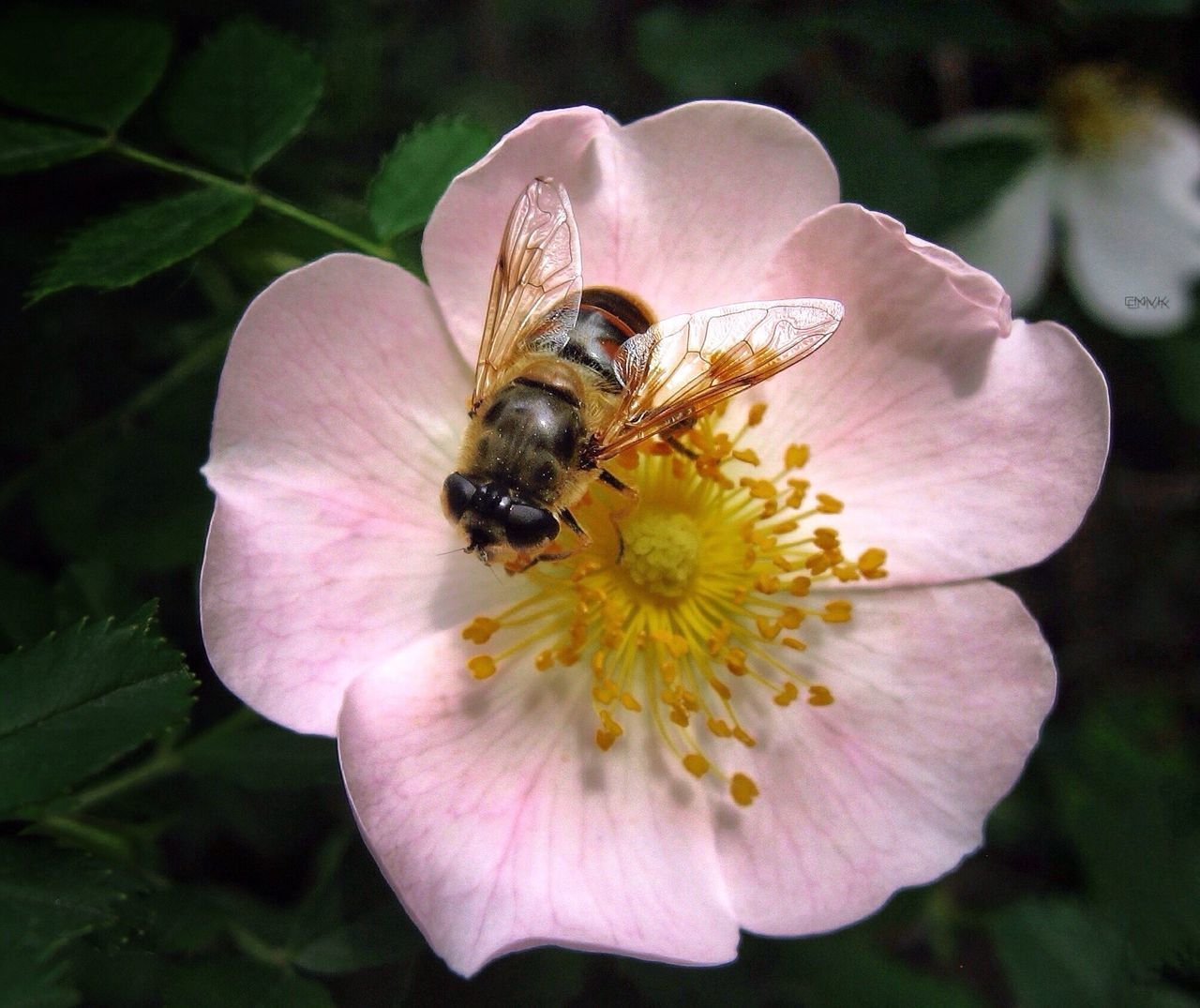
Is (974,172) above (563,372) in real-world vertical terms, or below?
below

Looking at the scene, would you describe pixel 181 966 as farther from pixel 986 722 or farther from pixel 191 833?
pixel 986 722

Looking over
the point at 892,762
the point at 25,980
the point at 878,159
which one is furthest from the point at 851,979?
the point at 25,980

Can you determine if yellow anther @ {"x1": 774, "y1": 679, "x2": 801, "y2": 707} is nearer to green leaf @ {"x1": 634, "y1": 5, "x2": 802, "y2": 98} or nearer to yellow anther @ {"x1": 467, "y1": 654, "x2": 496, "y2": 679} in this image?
yellow anther @ {"x1": 467, "y1": 654, "x2": 496, "y2": 679}

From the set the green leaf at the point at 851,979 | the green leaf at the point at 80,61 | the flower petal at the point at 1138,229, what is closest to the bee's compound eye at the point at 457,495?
the green leaf at the point at 80,61

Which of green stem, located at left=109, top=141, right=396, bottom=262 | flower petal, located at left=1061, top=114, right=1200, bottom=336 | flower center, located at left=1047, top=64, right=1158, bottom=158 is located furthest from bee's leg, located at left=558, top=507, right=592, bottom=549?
flower center, located at left=1047, top=64, right=1158, bottom=158

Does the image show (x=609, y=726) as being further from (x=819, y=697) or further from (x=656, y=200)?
(x=656, y=200)

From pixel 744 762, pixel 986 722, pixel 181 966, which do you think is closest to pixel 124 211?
pixel 181 966

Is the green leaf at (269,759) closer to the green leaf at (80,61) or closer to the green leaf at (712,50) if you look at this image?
the green leaf at (80,61)

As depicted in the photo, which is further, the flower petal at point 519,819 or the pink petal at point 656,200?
the pink petal at point 656,200
